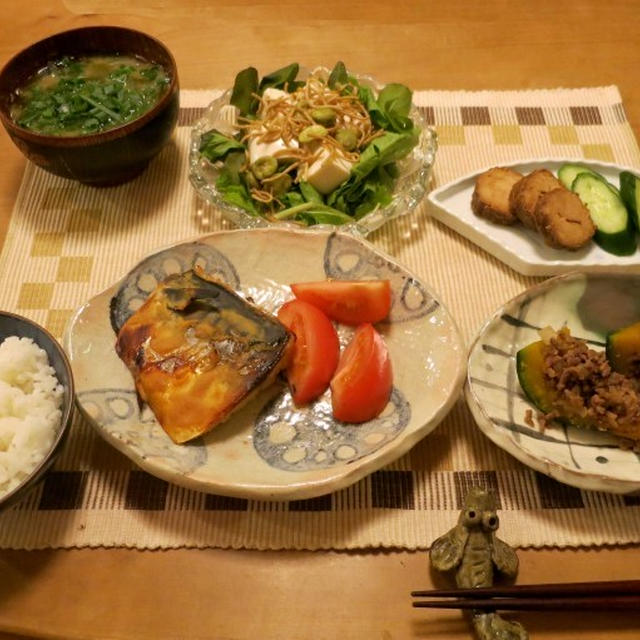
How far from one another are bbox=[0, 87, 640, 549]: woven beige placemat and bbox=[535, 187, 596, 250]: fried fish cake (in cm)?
18

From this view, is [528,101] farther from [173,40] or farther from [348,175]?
[173,40]

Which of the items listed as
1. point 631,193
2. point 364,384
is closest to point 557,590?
point 364,384

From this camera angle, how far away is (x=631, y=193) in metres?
2.15

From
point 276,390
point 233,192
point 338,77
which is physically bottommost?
point 276,390

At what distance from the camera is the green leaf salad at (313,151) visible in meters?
2.17

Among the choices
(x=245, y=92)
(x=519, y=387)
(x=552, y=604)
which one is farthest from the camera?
(x=245, y=92)

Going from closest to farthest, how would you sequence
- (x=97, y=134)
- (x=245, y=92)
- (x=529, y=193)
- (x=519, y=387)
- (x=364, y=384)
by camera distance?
(x=364, y=384)
(x=519, y=387)
(x=97, y=134)
(x=529, y=193)
(x=245, y=92)

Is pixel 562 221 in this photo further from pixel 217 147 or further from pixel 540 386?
pixel 217 147

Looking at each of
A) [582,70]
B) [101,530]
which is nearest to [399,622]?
[101,530]

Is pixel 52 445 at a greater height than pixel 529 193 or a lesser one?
lesser

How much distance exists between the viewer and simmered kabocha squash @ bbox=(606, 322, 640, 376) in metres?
1.66

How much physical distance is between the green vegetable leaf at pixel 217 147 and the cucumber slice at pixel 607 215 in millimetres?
1164

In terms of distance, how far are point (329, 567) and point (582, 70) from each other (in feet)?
7.87

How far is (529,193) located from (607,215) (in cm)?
26
